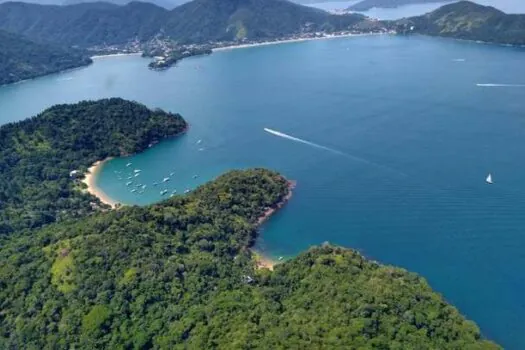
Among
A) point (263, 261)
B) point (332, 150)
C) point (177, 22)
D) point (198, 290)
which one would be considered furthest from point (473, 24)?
point (198, 290)

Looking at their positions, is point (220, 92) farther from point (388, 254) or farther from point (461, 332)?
point (461, 332)

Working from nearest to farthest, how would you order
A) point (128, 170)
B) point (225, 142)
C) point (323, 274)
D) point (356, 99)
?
point (323, 274) → point (128, 170) → point (225, 142) → point (356, 99)

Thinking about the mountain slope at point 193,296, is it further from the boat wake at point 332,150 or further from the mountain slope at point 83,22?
the mountain slope at point 83,22

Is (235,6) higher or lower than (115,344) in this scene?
higher

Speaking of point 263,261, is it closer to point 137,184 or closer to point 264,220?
point 264,220

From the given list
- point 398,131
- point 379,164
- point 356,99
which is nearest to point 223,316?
point 379,164

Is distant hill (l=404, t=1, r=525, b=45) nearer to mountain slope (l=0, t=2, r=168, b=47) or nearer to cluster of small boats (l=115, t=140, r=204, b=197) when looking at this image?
mountain slope (l=0, t=2, r=168, b=47)

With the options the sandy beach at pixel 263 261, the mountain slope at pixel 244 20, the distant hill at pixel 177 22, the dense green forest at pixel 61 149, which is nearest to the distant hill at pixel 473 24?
the mountain slope at pixel 244 20

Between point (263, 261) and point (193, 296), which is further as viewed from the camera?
point (263, 261)
